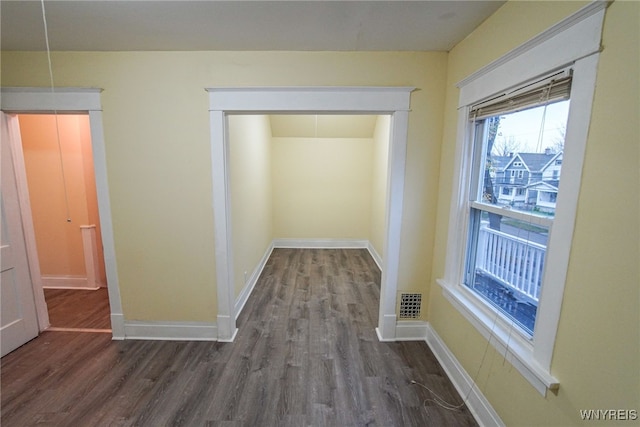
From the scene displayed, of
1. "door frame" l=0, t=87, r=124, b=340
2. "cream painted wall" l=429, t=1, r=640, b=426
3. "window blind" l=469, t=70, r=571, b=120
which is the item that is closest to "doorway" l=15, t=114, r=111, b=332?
"door frame" l=0, t=87, r=124, b=340

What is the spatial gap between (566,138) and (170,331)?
3041 millimetres

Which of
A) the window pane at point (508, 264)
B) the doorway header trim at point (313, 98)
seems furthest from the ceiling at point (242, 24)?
the window pane at point (508, 264)

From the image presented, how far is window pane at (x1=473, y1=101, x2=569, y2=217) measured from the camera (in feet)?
4.02

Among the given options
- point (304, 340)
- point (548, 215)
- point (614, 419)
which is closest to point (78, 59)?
point (304, 340)

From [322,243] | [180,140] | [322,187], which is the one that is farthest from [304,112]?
[322,243]

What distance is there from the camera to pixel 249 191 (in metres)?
3.39

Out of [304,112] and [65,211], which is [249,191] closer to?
[304,112]

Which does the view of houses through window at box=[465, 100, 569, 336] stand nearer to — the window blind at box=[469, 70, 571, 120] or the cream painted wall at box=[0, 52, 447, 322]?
the window blind at box=[469, 70, 571, 120]

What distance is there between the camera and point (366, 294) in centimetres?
329

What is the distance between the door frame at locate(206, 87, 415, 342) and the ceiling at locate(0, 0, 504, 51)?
31 centimetres

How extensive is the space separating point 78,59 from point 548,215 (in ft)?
10.8

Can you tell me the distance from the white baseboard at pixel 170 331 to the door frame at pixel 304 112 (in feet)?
0.94

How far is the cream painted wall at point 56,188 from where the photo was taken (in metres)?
3.02

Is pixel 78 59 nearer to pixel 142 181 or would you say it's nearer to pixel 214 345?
pixel 142 181
